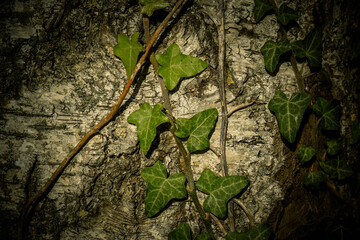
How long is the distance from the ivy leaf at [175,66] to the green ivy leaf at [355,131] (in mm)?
871

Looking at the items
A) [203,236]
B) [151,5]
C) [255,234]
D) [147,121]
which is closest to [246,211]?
[255,234]

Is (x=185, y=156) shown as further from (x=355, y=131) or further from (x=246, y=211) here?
(x=355, y=131)

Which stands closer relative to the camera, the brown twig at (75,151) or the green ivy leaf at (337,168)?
the brown twig at (75,151)

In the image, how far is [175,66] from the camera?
0.79m

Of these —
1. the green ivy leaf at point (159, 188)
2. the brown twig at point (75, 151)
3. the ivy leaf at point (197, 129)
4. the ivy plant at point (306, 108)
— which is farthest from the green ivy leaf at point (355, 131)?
the brown twig at point (75, 151)

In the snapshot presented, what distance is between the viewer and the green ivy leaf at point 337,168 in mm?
897

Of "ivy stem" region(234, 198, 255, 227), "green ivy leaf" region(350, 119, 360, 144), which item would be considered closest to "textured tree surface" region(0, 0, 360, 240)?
"ivy stem" region(234, 198, 255, 227)

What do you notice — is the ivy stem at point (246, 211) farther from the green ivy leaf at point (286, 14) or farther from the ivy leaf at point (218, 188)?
the green ivy leaf at point (286, 14)

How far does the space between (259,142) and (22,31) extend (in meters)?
1.14

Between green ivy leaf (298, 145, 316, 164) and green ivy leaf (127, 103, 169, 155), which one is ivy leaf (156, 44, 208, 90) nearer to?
green ivy leaf (127, 103, 169, 155)

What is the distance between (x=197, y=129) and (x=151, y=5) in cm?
56

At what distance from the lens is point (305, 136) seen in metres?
0.87

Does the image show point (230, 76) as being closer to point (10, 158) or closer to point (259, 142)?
point (259, 142)

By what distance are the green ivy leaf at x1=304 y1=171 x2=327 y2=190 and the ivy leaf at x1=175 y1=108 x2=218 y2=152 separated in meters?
0.54
